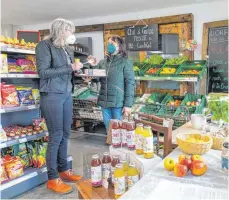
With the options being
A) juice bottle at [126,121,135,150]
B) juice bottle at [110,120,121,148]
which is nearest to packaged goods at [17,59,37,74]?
juice bottle at [110,120,121,148]

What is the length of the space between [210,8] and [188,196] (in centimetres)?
450

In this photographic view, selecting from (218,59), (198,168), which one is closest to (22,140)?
(198,168)

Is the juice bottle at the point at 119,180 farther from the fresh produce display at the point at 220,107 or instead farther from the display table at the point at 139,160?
the fresh produce display at the point at 220,107

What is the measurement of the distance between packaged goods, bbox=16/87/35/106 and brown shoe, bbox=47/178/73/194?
90cm

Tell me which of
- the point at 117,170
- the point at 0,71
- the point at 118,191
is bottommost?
the point at 118,191

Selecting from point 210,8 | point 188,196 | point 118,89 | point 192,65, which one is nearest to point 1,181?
point 118,89

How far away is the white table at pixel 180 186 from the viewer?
1251 millimetres

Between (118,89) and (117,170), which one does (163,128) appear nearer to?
(117,170)

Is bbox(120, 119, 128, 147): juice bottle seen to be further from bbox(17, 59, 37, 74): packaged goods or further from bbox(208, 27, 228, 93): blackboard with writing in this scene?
bbox(208, 27, 228, 93): blackboard with writing

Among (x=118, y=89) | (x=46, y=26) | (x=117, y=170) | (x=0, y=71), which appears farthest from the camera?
(x=46, y=26)

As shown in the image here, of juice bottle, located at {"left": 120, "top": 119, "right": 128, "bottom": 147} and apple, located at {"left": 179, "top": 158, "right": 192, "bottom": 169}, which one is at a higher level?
juice bottle, located at {"left": 120, "top": 119, "right": 128, "bottom": 147}

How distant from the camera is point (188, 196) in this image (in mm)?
1246

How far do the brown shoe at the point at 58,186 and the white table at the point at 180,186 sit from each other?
1704 millimetres

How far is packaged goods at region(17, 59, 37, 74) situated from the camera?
3144 millimetres
